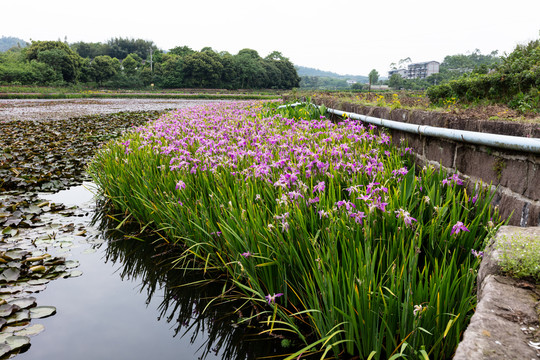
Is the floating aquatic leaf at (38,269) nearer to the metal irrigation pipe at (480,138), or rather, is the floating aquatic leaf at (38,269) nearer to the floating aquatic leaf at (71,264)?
the floating aquatic leaf at (71,264)

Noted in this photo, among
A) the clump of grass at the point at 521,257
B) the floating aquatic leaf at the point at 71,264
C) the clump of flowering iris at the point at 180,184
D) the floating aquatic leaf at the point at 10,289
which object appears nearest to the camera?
the clump of grass at the point at 521,257

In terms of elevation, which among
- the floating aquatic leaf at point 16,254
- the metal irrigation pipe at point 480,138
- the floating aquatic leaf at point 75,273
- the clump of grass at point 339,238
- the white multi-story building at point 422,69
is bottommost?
the floating aquatic leaf at point 75,273

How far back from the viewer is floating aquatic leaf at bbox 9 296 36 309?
8.73 feet

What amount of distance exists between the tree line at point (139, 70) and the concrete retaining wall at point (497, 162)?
60.2 metres

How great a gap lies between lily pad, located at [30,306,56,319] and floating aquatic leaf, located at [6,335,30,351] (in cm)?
31

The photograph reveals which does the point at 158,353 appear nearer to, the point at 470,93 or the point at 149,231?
the point at 149,231

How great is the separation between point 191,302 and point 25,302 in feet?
4.09

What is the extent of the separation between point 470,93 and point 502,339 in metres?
8.91

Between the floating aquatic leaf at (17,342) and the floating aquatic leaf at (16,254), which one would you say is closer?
the floating aquatic leaf at (17,342)

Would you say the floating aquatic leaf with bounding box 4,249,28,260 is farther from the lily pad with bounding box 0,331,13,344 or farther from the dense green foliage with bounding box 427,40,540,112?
the dense green foliage with bounding box 427,40,540,112

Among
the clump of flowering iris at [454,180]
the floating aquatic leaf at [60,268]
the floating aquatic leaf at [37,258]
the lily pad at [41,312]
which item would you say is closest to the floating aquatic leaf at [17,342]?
the lily pad at [41,312]

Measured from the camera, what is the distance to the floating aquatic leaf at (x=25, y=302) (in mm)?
2661

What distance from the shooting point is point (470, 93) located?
856 cm

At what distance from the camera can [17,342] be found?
7.47 ft
